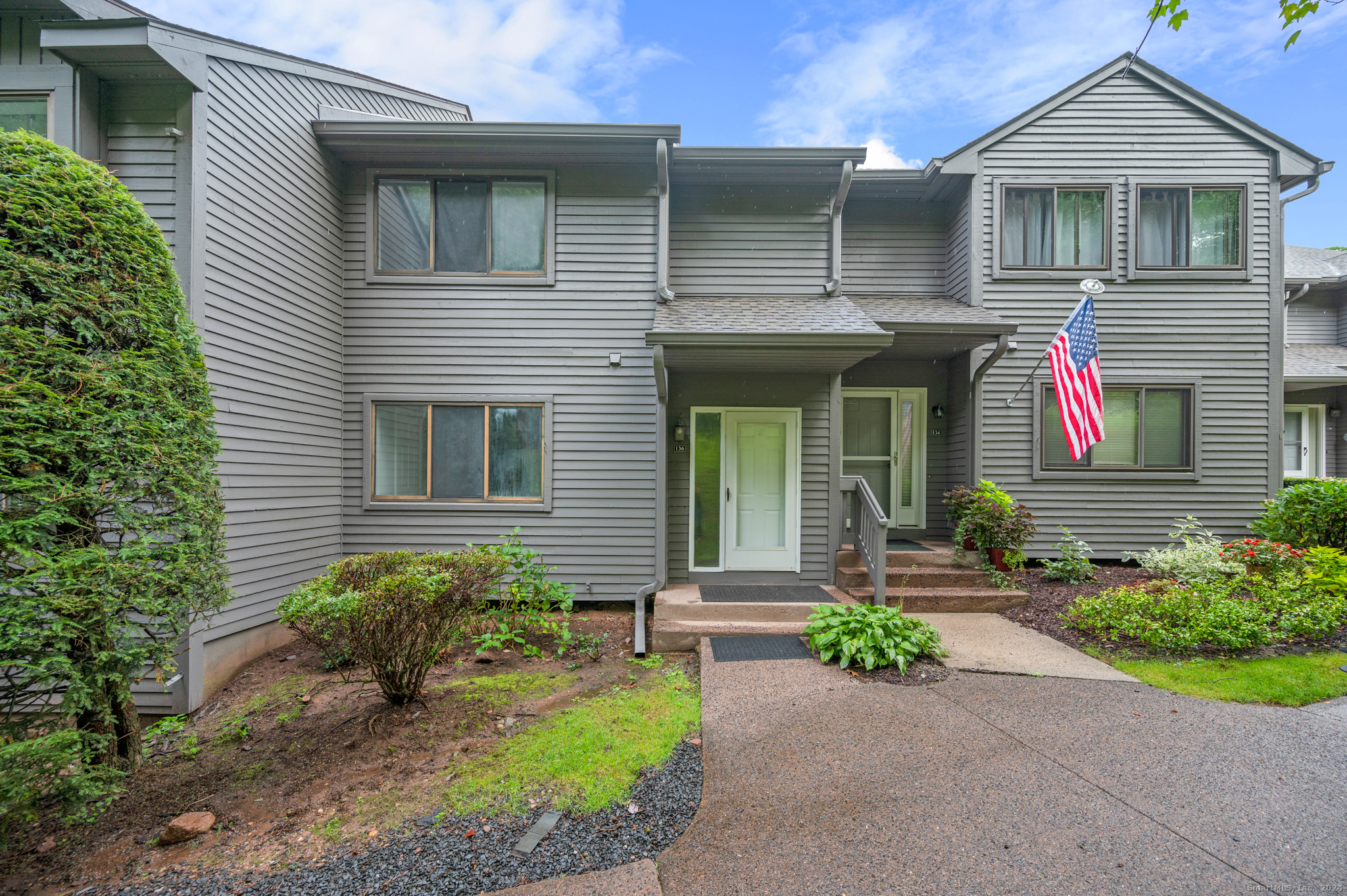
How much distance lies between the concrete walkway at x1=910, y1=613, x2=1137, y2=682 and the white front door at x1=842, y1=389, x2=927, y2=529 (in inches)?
92.0

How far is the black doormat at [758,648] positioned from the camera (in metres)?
4.47

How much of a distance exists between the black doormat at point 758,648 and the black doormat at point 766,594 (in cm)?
44

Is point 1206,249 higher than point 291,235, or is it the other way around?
point 1206,249

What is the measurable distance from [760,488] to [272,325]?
16.9 feet

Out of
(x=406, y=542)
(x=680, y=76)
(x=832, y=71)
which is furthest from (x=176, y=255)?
(x=680, y=76)

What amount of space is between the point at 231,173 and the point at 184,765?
442cm

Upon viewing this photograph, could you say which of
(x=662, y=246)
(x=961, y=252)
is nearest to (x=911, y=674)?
(x=662, y=246)

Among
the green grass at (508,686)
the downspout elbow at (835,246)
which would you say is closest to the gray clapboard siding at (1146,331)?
the downspout elbow at (835,246)

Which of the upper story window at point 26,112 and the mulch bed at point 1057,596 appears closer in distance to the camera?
the upper story window at point 26,112

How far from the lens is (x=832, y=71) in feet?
52.3

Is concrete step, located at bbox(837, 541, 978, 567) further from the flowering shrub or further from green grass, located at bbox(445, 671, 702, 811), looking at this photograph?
green grass, located at bbox(445, 671, 702, 811)

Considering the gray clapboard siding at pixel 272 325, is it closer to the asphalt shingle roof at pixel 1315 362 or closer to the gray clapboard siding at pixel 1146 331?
the gray clapboard siding at pixel 1146 331

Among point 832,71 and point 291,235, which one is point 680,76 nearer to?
point 832,71

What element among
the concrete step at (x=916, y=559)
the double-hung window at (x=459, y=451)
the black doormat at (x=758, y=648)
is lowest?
the black doormat at (x=758, y=648)
